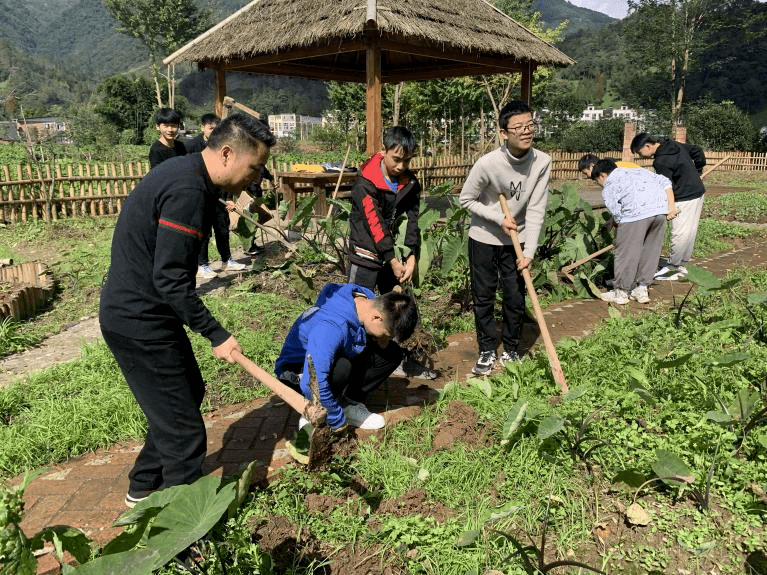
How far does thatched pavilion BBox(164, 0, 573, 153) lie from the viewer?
724cm

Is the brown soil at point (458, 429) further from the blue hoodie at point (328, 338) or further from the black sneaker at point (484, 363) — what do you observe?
the black sneaker at point (484, 363)

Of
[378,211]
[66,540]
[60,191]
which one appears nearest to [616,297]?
[378,211]

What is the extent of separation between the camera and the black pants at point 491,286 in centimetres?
376

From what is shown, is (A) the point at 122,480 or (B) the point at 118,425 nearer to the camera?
(A) the point at 122,480

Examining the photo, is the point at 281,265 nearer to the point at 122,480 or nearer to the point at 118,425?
the point at 118,425

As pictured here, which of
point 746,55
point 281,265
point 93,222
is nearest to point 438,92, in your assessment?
point 93,222

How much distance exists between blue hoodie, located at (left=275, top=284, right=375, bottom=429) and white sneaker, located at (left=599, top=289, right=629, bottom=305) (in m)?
3.02

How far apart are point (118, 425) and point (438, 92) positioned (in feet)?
66.2

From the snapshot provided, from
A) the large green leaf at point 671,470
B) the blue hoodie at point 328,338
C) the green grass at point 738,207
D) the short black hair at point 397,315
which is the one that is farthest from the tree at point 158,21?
the large green leaf at point 671,470

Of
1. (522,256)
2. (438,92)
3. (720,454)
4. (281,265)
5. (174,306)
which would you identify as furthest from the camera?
(438,92)

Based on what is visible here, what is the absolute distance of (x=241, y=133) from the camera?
208 centimetres

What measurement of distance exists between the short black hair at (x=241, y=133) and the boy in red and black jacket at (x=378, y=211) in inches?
62.5

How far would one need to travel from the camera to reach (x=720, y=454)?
2.50 meters

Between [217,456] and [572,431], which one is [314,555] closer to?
[217,456]
